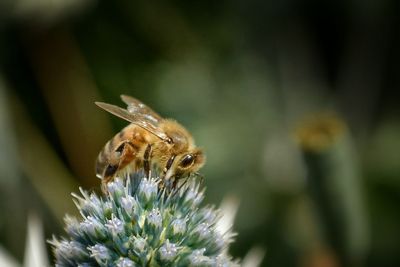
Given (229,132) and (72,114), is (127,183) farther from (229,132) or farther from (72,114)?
(229,132)

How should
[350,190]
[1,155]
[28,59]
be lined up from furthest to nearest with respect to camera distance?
[28,59], [1,155], [350,190]

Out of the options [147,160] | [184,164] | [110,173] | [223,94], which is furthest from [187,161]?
[223,94]

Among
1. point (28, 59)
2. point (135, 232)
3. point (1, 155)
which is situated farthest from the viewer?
point (28, 59)

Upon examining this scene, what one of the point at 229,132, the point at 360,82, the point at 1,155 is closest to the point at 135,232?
the point at 1,155

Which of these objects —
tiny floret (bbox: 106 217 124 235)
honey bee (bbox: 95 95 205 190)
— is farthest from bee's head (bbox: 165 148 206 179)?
tiny floret (bbox: 106 217 124 235)

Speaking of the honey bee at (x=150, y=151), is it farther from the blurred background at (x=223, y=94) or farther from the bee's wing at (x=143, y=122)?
the blurred background at (x=223, y=94)

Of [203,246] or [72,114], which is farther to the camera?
[72,114]

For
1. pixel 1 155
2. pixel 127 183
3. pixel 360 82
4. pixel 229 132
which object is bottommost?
pixel 127 183

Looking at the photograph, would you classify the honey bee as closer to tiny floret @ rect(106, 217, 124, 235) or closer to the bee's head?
the bee's head

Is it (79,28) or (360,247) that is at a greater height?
(79,28)
